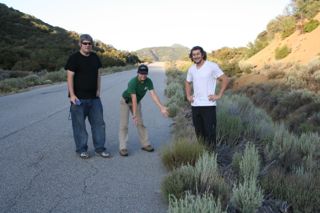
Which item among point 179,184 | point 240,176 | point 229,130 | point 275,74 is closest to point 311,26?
point 275,74

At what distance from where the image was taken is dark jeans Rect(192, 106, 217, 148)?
7008mm

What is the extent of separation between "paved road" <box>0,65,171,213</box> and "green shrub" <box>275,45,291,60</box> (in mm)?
27639

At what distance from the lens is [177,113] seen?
12.5m

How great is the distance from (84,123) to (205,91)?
7.42 feet

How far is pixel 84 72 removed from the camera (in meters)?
7.35

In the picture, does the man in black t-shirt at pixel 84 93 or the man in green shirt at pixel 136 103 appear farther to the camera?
the man in green shirt at pixel 136 103

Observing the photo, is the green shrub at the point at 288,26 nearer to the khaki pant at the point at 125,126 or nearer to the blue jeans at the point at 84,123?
the khaki pant at the point at 125,126

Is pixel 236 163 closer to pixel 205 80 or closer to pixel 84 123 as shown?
pixel 205 80

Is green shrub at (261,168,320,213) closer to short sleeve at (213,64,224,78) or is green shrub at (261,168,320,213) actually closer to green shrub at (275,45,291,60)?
short sleeve at (213,64,224,78)

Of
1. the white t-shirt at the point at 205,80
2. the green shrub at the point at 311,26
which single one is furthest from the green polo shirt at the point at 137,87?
the green shrub at the point at 311,26

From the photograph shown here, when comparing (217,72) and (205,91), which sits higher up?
(217,72)

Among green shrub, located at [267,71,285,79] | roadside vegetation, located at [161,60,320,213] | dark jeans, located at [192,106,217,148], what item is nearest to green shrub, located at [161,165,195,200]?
roadside vegetation, located at [161,60,320,213]

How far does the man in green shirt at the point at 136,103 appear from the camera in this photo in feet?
24.1

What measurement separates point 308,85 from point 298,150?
42.5 ft
